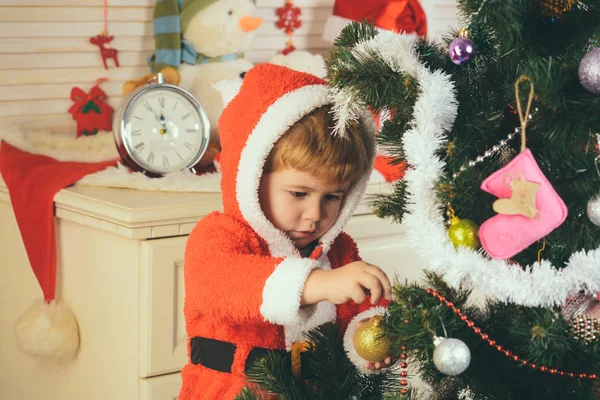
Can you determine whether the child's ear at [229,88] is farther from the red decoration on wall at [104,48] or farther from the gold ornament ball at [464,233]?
the red decoration on wall at [104,48]

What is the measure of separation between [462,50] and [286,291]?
0.99 feet

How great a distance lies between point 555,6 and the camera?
0.74 meters

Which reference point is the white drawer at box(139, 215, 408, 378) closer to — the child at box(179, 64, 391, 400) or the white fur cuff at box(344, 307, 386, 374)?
the child at box(179, 64, 391, 400)

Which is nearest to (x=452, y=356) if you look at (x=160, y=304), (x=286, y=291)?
(x=286, y=291)

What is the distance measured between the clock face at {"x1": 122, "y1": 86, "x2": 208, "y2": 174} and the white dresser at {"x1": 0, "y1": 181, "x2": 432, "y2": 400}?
0.10 meters

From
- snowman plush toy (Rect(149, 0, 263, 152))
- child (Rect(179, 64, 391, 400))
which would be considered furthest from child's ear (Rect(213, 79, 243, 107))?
snowman plush toy (Rect(149, 0, 263, 152))

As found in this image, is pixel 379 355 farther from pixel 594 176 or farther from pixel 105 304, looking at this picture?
pixel 105 304

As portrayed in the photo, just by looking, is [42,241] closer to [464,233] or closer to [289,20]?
[289,20]

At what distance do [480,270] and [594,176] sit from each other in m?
0.13

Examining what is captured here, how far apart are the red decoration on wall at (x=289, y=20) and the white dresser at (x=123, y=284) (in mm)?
599

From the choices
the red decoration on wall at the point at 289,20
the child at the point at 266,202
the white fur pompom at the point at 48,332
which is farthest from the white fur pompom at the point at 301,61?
the child at the point at 266,202

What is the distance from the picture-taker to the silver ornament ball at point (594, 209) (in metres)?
0.68

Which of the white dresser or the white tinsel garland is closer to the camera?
the white tinsel garland

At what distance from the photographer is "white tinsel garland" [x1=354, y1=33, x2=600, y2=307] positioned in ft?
2.25
